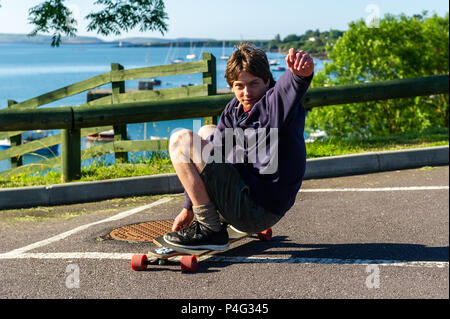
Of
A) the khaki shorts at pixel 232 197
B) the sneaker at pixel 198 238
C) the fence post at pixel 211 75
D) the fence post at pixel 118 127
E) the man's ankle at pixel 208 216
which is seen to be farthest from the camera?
the fence post at pixel 118 127

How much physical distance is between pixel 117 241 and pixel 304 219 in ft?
Result: 5.42

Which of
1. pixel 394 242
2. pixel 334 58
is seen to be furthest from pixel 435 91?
pixel 334 58

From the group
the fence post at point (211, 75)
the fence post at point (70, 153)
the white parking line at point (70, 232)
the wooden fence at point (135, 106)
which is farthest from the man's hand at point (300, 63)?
the fence post at point (211, 75)

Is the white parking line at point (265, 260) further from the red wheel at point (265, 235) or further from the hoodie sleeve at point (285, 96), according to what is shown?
the hoodie sleeve at point (285, 96)

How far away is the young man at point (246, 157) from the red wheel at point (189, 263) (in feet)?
0.39

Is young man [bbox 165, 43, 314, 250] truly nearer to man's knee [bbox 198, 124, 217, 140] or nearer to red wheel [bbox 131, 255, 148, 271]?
man's knee [bbox 198, 124, 217, 140]

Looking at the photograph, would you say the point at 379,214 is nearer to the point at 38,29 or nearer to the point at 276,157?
the point at 276,157

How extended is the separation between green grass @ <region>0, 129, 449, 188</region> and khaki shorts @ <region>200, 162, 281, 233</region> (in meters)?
3.16

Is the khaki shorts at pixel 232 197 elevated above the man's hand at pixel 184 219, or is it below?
above

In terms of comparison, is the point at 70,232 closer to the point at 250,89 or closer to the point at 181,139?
the point at 181,139

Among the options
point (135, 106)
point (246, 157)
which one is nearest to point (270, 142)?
point (246, 157)

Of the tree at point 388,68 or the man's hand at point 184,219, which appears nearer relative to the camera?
the man's hand at point 184,219

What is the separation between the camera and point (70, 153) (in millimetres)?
6828

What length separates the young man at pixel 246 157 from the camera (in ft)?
11.6
